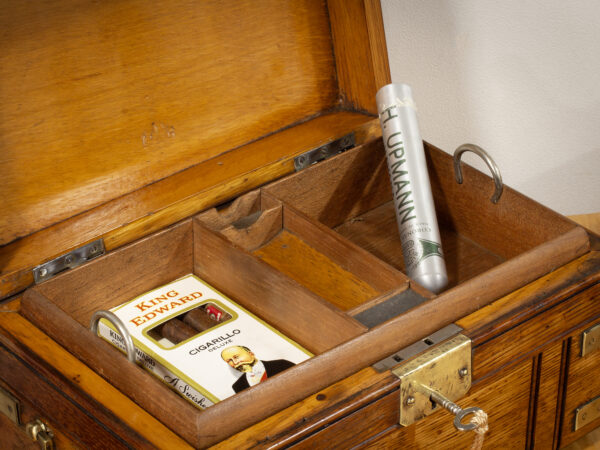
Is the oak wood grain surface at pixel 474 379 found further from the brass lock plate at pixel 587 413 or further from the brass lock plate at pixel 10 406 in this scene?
the brass lock plate at pixel 10 406

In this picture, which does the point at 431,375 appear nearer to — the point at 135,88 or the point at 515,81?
the point at 135,88

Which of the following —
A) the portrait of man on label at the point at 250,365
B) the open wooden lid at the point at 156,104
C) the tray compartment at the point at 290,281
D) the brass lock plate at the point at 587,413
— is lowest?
the brass lock plate at the point at 587,413

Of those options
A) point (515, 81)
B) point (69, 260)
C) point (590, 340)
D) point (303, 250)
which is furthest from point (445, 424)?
point (515, 81)

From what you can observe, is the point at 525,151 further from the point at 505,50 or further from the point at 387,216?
the point at 387,216

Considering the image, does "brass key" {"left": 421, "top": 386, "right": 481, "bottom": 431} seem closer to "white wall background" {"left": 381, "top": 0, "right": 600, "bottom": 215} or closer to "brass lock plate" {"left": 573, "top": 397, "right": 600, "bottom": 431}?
"brass lock plate" {"left": 573, "top": 397, "right": 600, "bottom": 431}

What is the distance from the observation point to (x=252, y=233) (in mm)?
1544

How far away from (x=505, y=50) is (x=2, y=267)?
1.28 metres

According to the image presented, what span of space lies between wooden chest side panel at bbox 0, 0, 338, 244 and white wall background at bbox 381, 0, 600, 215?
471 mm

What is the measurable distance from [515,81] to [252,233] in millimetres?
908

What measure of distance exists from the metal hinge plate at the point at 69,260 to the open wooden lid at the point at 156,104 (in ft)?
0.04

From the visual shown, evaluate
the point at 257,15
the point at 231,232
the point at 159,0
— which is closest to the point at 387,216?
the point at 231,232

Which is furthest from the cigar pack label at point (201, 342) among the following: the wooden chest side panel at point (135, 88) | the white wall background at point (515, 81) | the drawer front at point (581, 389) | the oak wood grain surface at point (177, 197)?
the white wall background at point (515, 81)

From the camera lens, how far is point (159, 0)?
1.52 m

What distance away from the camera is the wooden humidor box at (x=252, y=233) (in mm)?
1146
